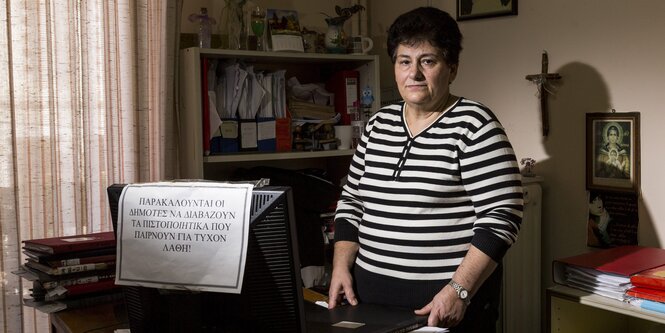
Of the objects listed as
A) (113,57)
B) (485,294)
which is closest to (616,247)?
(485,294)

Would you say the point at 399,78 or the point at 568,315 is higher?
the point at 399,78

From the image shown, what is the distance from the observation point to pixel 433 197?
5.32 ft

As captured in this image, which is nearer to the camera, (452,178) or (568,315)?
(452,178)

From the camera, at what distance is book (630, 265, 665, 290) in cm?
182

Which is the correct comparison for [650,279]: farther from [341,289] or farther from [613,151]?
[341,289]

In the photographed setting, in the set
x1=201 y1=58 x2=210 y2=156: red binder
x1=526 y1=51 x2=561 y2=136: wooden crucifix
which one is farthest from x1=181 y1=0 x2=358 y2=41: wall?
x1=526 y1=51 x2=561 y2=136: wooden crucifix

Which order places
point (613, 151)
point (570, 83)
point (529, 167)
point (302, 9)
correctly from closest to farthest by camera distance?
1. point (613, 151)
2. point (570, 83)
3. point (529, 167)
4. point (302, 9)

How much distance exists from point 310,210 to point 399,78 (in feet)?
3.71

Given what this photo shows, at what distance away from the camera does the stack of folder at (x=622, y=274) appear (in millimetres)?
1851

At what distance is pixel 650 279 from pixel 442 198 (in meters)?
0.72

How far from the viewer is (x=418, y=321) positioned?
4.33 ft

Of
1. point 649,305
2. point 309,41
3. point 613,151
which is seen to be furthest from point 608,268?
point 309,41

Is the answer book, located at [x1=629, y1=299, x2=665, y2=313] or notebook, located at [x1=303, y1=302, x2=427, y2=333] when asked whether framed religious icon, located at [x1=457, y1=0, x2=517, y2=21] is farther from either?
notebook, located at [x1=303, y1=302, x2=427, y2=333]

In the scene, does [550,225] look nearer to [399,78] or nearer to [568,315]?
[568,315]
